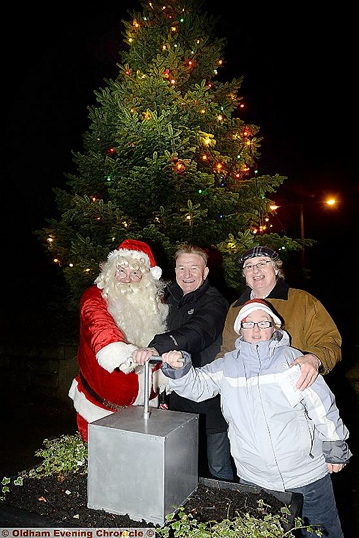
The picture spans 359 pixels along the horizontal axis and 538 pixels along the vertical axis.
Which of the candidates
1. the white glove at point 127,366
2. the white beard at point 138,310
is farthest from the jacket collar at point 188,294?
the white glove at point 127,366

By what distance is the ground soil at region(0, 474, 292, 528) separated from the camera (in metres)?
2.14

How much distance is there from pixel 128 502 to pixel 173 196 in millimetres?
3938

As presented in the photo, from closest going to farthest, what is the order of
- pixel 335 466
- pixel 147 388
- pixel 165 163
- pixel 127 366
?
pixel 147 388 → pixel 335 466 → pixel 127 366 → pixel 165 163

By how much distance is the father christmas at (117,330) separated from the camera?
293 centimetres

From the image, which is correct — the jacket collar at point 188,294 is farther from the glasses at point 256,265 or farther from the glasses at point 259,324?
the glasses at point 259,324

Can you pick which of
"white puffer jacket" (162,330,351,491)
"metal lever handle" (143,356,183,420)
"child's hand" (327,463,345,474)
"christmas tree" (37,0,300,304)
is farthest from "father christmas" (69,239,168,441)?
"christmas tree" (37,0,300,304)

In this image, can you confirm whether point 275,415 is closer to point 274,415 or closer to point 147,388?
point 274,415

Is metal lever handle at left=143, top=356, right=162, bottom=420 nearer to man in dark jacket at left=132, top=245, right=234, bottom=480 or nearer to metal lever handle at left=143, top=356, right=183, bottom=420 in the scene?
metal lever handle at left=143, top=356, right=183, bottom=420

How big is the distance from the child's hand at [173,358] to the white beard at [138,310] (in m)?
1.00

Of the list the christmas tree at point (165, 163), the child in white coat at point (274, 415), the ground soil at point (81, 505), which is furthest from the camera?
the christmas tree at point (165, 163)

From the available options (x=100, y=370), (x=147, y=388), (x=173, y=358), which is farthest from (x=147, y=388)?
(x=100, y=370)

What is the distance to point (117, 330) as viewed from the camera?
2.99 meters

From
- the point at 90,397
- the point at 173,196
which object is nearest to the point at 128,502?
the point at 90,397

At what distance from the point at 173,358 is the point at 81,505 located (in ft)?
2.82
